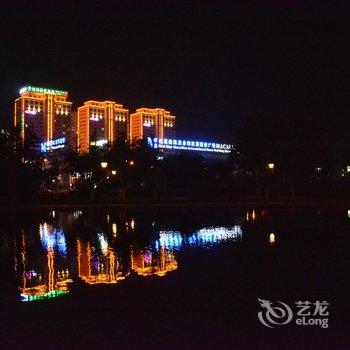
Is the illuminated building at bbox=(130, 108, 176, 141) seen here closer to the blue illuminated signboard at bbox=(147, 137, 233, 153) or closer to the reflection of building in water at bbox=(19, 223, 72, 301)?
the blue illuminated signboard at bbox=(147, 137, 233, 153)

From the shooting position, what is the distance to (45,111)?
133 metres

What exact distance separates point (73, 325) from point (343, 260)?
23.5 feet

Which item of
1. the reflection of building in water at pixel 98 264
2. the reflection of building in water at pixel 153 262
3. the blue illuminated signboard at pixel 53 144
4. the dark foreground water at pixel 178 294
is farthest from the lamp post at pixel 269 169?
the blue illuminated signboard at pixel 53 144

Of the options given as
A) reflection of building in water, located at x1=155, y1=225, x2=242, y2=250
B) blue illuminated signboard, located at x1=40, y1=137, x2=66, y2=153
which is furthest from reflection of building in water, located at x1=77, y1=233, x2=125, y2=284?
blue illuminated signboard, located at x1=40, y1=137, x2=66, y2=153

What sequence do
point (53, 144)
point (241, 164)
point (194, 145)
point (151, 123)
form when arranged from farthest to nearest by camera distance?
point (151, 123), point (194, 145), point (53, 144), point (241, 164)

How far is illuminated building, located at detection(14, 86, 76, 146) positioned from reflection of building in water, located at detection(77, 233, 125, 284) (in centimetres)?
11878

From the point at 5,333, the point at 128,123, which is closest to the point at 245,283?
the point at 5,333

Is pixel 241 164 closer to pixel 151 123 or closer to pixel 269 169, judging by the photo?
pixel 269 169

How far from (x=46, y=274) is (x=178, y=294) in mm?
3604

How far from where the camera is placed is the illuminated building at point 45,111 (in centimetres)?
13012

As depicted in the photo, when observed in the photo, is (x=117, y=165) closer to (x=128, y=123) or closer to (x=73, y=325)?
(x=73, y=325)

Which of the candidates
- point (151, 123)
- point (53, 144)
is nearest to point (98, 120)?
point (53, 144)

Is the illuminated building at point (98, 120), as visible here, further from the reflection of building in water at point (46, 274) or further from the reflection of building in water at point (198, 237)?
the reflection of building in water at point (46, 274)

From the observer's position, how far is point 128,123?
5640 inches
